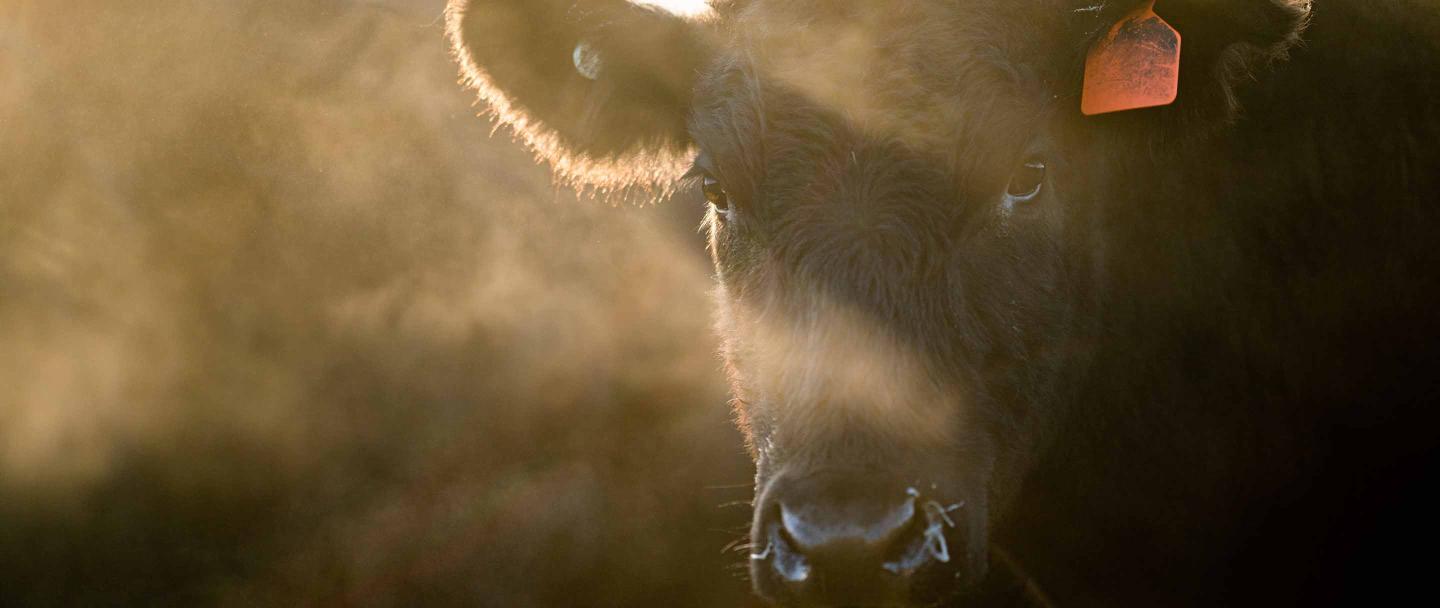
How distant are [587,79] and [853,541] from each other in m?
2.11

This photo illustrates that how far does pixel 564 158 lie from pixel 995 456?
1915mm

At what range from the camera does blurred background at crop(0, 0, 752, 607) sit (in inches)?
167

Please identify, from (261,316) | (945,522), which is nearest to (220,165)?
(261,316)

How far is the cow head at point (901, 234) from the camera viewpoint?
222 centimetres

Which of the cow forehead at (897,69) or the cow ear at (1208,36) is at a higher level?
the cow forehead at (897,69)

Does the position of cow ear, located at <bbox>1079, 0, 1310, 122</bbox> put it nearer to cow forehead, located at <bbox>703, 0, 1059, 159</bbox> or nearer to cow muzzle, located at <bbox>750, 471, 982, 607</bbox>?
cow forehead, located at <bbox>703, 0, 1059, 159</bbox>

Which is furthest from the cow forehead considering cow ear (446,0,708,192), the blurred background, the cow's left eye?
the blurred background

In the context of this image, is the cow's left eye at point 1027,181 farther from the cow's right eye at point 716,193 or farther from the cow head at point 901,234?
the cow's right eye at point 716,193

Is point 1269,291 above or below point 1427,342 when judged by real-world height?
above

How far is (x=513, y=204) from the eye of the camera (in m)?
4.38

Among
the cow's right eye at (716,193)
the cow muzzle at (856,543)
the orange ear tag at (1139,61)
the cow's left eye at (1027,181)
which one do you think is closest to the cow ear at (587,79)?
the cow's right eye at (716,193)

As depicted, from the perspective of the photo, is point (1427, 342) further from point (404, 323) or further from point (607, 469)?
point (404, 323)

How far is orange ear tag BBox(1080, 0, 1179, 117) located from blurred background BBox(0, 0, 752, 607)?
7.18 feet

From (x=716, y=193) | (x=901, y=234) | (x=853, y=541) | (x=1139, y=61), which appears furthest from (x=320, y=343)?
(x=1139, y=61)
